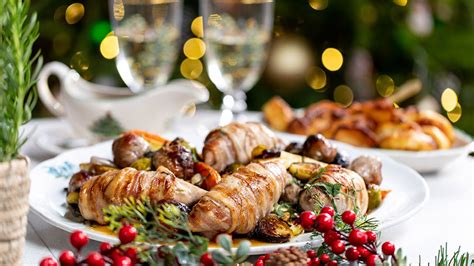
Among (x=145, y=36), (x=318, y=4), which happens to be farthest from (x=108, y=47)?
(x=145, y=36)

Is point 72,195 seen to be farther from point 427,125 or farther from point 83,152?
point 427,125

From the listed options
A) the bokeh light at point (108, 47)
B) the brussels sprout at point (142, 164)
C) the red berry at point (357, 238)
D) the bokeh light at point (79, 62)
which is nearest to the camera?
the red berry at point (357, 238)

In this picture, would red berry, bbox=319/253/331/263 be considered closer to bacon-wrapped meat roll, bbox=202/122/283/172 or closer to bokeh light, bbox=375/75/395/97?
bacon-wrapped meat roll, bbox=202/122/283/172

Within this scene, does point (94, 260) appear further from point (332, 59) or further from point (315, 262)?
point (332, 59)

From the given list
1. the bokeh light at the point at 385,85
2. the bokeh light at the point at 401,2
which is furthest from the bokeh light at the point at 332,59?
the bokeh light at the point at 401,2

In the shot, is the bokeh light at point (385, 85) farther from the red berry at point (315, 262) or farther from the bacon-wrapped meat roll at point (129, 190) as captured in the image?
the red berry at point (315, 262)

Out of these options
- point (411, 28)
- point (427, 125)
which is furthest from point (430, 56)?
point (427, 125)
